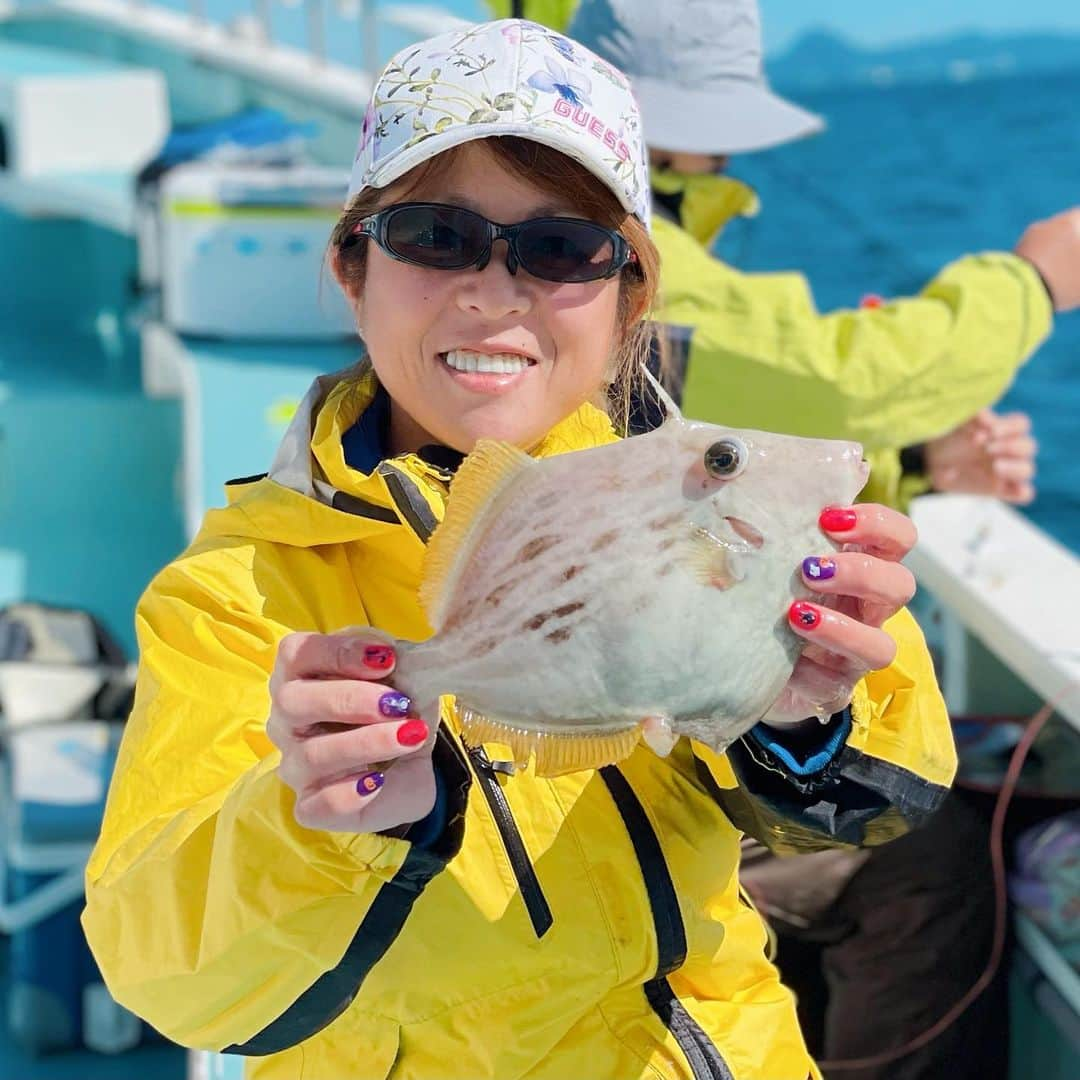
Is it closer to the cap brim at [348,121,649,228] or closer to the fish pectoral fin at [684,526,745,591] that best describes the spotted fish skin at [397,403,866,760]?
the fish pectoral fin at [684,526,745,591]

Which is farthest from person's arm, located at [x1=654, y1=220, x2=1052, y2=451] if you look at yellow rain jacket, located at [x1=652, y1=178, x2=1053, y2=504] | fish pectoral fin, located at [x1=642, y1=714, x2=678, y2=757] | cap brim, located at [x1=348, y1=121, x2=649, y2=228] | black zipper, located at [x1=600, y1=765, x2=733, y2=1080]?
fish pectoral fin, located at [x1=642, y1=714, x2=678, y2=757]

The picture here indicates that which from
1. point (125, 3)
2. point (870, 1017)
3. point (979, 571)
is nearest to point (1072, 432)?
point (125, 3)

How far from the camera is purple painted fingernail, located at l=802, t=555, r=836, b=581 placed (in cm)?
120

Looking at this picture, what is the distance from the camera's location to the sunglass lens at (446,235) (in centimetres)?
152

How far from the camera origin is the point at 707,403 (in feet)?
9.13

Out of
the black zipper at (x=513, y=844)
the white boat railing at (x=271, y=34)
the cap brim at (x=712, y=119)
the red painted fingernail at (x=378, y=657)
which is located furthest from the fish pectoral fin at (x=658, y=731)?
the white boat railing at (x=271, y=34)

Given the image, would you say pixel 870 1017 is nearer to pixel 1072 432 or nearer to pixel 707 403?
pixel 707 403

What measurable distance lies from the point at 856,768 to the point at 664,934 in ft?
0.94

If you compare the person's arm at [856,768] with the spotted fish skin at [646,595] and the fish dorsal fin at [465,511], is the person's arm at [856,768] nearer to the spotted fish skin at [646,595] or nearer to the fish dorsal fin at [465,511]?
the spotted fish skin at [646,595]

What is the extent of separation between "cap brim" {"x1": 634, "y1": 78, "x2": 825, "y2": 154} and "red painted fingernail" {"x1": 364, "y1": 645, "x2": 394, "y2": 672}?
1928mm

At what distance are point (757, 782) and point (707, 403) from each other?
1401 millimetres

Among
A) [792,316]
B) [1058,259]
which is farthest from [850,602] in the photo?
[1058,259]

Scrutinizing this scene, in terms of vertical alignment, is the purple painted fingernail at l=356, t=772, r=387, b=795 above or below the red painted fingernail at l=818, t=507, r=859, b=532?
below

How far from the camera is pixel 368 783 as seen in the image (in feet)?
3.90
